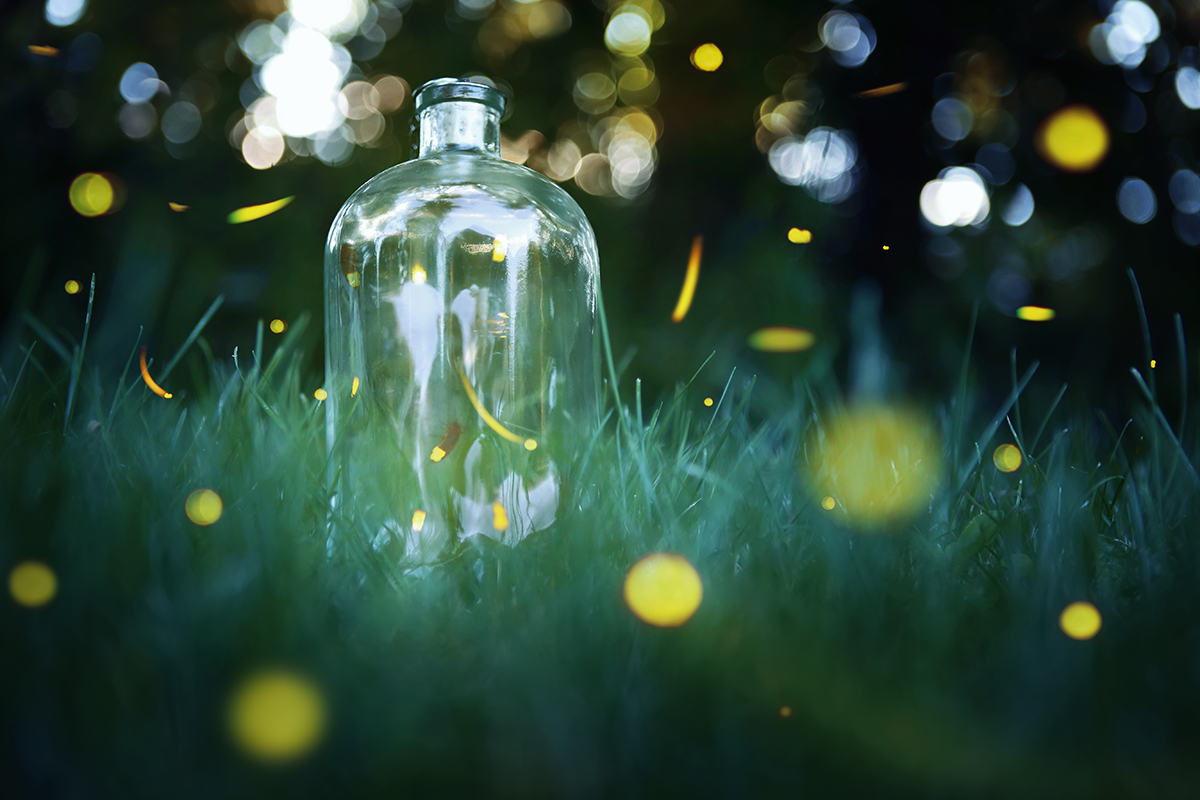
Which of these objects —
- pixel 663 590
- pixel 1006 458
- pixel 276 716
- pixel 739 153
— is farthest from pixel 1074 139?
pixel 276 716

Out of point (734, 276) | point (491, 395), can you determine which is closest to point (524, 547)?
point (491, 395)

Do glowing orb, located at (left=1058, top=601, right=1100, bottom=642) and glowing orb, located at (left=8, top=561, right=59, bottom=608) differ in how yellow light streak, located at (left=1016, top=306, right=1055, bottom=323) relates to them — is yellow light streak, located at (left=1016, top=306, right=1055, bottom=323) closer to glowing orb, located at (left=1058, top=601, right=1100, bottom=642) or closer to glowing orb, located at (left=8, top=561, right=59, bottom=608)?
glowing orb, located at (left=1058, top=601, right=1100, bottom=642)

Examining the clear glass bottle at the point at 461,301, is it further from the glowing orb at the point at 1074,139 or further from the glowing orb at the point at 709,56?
the glowing orb at the point at 1074,139

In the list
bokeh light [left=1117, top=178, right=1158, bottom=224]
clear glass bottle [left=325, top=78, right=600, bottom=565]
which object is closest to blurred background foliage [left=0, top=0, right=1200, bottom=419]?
bokeh light [left=1117, top=178, right=1158, bottom=224]

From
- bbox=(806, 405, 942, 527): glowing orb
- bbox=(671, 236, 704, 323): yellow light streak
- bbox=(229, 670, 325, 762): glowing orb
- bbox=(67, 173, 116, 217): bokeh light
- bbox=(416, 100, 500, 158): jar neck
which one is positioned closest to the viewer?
bbox=(229, 670, 325, 762): glowing orb

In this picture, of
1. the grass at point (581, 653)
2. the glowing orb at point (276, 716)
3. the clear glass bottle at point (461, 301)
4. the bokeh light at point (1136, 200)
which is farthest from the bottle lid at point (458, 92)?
the bokeh light at point (1136, 200)

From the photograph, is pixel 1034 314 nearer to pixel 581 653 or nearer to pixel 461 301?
pixel 461 301

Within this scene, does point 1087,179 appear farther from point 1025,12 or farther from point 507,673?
point 507,673
